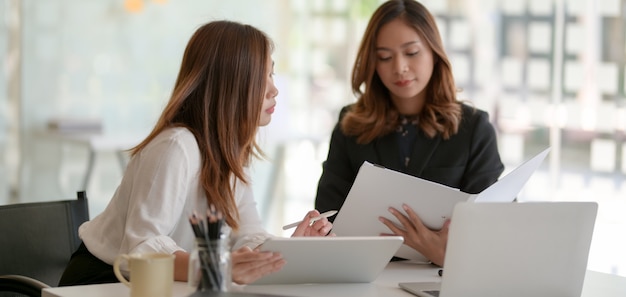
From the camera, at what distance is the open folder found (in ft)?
6.87

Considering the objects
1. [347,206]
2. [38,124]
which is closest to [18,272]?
[347,206]

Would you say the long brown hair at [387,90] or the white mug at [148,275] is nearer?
the white mug at [148,275]

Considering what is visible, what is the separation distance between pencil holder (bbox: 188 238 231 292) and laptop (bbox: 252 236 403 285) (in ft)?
0.43

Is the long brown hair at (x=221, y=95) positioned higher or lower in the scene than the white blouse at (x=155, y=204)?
higher

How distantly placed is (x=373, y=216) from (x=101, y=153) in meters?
3.48

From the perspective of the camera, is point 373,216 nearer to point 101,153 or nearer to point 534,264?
point 534,264

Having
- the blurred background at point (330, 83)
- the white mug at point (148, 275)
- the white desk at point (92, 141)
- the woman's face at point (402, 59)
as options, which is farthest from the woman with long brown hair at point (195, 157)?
the white desk at point (92, 141)

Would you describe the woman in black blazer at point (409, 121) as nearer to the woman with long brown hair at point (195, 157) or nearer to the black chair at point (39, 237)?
the woman with long brown hair at point (195, 157)

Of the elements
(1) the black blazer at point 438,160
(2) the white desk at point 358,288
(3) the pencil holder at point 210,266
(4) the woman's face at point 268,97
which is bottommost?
(2) the white desk at point 358,288

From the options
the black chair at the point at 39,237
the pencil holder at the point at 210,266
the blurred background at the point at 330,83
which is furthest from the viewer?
the blurred background at the point at 330,83

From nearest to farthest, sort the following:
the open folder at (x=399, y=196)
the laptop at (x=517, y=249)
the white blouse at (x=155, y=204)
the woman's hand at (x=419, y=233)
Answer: the laptop at (x=517, y=249), the white blouse at (x=155, y=204), the open folder at (x=399, y=196), the woman's hand at (x=419, y=233)

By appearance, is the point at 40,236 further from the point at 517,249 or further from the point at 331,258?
the point at 517,249

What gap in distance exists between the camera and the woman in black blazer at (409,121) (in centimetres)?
272

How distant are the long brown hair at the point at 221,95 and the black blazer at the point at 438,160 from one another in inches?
25.6
